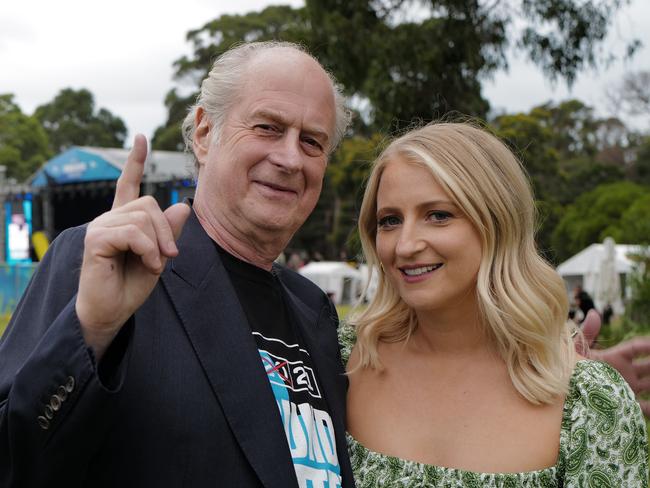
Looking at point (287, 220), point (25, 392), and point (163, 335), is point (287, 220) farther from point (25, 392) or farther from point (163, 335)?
point (25, 392)

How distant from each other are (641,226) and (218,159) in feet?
26.4

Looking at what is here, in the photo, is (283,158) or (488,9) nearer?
(283,158)

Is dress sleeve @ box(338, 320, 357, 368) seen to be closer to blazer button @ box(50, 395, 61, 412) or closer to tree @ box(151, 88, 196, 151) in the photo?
blazer button @ box(50, 395, 61, 412)

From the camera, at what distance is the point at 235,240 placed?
235cm

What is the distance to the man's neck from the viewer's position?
234 centimetres

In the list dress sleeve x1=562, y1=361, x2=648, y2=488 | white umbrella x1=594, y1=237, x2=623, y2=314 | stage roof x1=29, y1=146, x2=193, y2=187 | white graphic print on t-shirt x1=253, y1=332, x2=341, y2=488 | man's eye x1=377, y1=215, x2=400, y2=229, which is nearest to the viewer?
white graphic print on t-shirt x1=253, y1=332, x2=341, y2=488

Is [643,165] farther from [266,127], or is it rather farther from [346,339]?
[266,127]

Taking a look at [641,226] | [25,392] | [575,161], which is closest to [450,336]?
[25,392]

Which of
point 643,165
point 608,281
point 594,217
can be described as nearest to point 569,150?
point 643,165

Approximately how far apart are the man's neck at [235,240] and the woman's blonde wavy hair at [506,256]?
1.78ft

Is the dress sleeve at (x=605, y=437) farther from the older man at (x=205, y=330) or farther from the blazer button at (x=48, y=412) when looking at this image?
the blazer button at (x=48, y=412)

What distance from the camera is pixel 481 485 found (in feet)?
7.29

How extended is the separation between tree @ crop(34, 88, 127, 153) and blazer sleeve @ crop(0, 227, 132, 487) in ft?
223

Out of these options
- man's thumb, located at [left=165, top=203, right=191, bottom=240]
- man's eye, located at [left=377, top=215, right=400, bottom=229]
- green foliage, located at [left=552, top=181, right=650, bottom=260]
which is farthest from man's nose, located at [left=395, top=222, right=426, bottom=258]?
green foliage, located at [left=552, top=181, right=650, bottom=260]
